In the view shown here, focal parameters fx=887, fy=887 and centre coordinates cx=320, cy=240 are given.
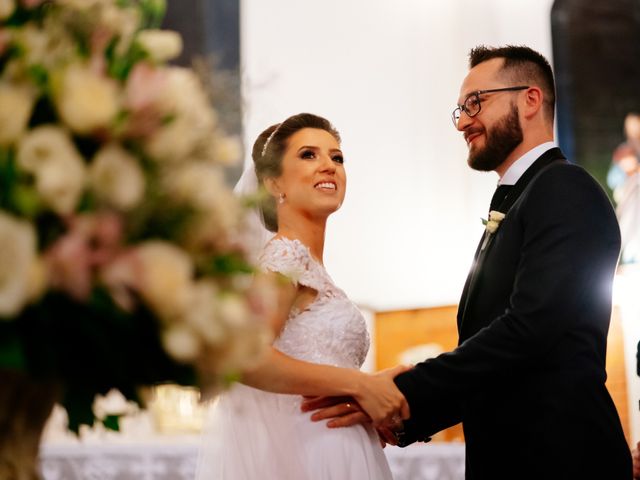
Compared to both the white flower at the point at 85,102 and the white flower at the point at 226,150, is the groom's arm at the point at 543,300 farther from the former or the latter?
the white flower at the point at 85,102

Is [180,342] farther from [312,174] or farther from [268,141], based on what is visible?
[268,141]

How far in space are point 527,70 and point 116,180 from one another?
253 cm

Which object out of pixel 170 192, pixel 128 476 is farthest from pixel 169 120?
pixel 128 476

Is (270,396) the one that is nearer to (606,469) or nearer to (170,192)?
(606,469)

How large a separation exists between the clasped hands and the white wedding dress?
4 centimetres

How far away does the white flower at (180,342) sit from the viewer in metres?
0.98

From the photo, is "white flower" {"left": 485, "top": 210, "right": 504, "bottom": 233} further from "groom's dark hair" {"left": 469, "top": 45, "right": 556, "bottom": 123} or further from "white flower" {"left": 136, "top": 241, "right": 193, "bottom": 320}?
"white flower" {"left": 136, "top": 241, "right": 193, "bottom": 320}

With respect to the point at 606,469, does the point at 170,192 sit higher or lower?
higher

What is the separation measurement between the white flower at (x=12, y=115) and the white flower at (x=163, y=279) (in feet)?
0.59

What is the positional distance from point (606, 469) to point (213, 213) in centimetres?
191

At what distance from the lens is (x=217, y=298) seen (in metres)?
1.03

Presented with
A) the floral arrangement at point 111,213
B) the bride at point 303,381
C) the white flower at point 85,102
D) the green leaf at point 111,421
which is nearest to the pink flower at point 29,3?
the floral arrangement at point 111,213

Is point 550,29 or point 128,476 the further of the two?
point 550,29

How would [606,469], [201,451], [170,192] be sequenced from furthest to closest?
1. [201,451]
2. [606,469]
3. [170,192]
